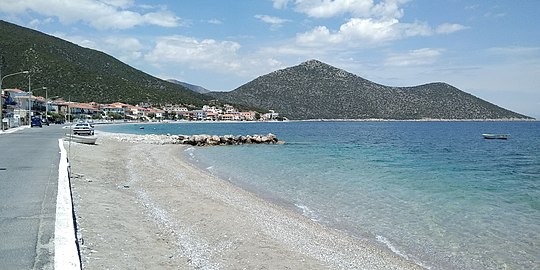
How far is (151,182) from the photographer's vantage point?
18.2 metres

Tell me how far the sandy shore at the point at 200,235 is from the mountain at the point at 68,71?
8959cm

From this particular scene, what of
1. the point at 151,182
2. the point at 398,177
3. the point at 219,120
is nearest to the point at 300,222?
the point at 151,182

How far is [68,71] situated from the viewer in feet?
416

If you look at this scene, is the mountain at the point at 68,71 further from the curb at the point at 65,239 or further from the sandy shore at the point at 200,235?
the curb at the point at 65,239

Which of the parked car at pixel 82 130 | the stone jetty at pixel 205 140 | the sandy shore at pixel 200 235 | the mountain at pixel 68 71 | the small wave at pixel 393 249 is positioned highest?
the mountain at pixel 68 71

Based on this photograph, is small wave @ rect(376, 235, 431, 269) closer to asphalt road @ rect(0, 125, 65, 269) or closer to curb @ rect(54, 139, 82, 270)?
curb @ rect(54, 139, 82, 270)

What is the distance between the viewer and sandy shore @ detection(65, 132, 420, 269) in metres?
7.82

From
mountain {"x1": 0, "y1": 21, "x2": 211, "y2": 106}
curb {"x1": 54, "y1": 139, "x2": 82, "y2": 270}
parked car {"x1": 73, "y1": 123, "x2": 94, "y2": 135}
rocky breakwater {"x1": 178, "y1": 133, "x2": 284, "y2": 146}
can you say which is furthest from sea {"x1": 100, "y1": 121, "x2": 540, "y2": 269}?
mountain {"x1": 0, "y1": 21, "x2": 211, "y2": 106}

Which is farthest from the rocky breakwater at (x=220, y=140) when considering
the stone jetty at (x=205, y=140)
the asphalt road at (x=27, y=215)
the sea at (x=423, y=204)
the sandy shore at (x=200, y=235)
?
the sandy shore at (x=200, y=235)

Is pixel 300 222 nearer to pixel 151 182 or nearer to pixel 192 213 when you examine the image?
pixel 192 213

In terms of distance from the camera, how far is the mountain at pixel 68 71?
116 m

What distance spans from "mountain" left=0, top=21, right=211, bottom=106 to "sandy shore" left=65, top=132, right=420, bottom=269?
89.6 meters

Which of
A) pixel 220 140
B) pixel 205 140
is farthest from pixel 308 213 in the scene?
pixel 220 140

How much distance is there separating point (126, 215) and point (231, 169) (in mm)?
16928
